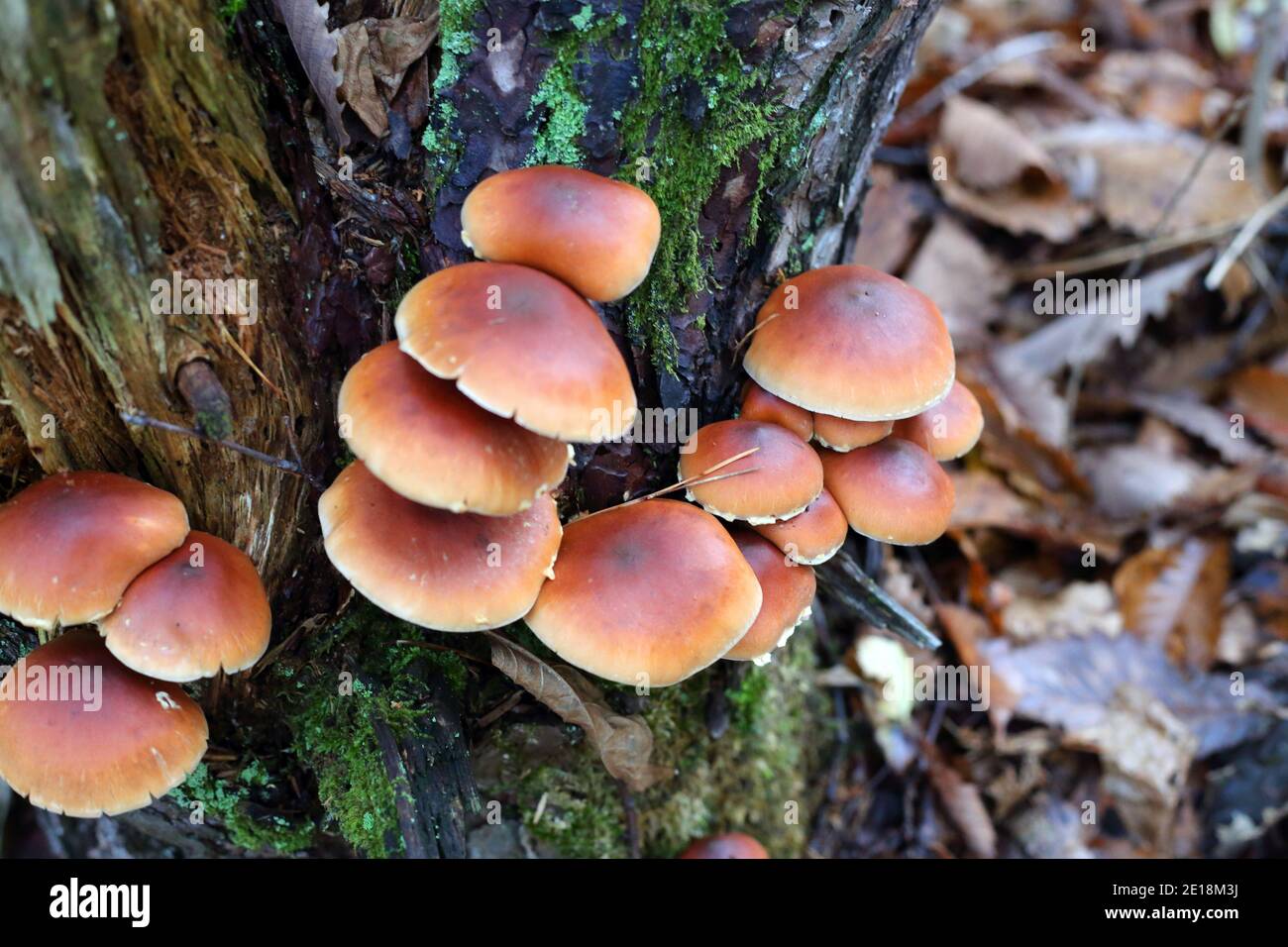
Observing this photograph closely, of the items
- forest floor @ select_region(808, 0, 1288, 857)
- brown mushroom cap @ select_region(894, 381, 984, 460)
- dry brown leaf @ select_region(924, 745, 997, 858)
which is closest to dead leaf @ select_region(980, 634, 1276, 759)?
forest floor @ select_region(808, 0, 1288, 857)

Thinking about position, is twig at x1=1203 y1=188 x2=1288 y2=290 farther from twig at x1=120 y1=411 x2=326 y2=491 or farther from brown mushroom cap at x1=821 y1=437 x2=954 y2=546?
twig at x1=120 y1=411 x2=326 y2=491

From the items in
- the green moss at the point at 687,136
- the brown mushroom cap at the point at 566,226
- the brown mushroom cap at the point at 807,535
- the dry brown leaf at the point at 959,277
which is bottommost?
the brown mushroom cap at the point at 807,535

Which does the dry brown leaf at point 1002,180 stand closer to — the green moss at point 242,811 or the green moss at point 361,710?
the green moss at point 361,710

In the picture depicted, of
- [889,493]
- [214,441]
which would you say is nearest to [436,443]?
[214,441]

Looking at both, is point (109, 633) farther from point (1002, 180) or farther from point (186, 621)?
point (1002, 180)

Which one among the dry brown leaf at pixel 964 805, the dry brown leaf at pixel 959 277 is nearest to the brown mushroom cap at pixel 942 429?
the dry brown leaf at pixel 964 805
